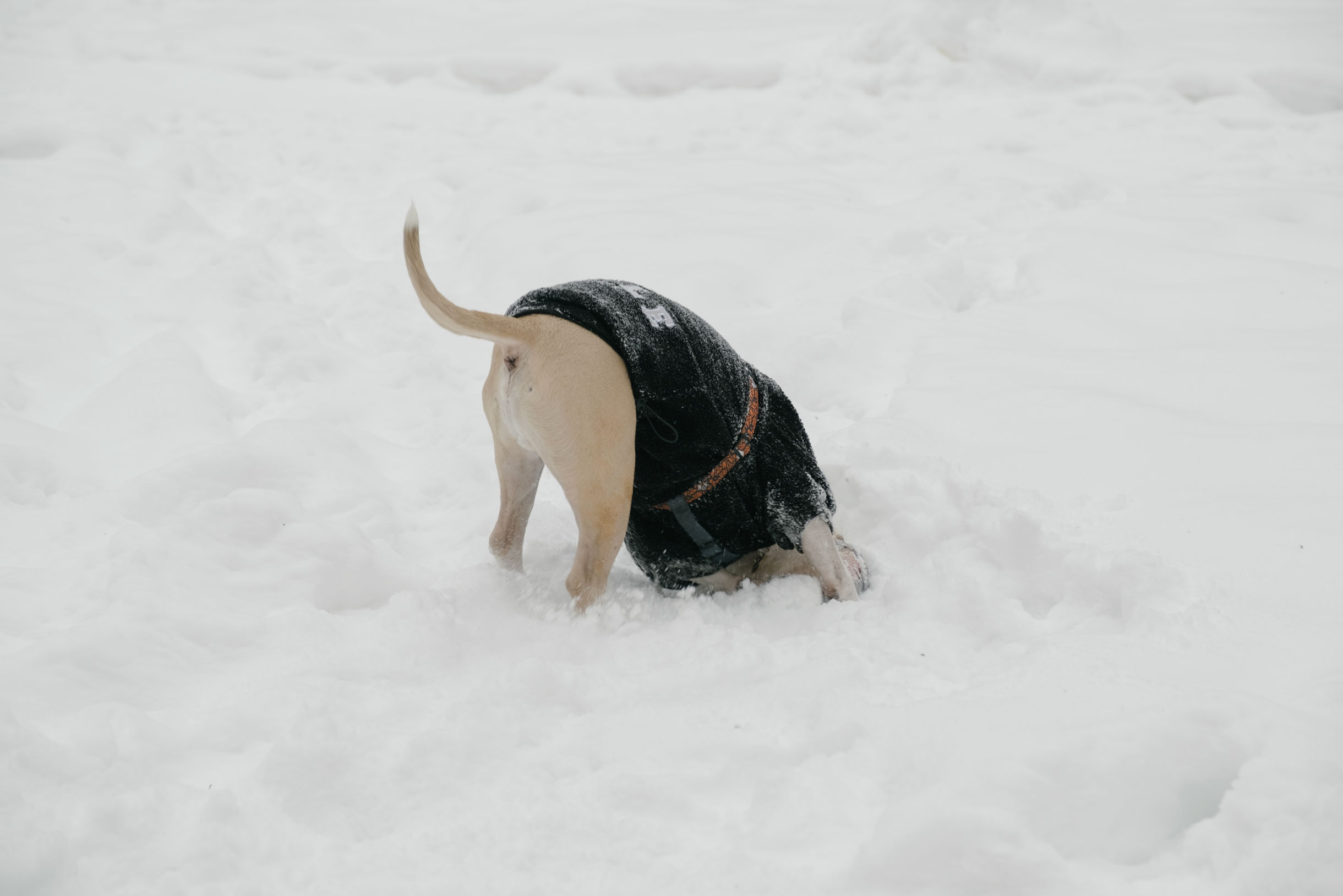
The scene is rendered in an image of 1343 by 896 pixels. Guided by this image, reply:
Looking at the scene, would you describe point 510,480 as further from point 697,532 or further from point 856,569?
point 856,569

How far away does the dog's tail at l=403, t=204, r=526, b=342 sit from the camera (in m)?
2.19

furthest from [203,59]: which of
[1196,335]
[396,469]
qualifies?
[1196,335]

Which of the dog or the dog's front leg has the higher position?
the dog

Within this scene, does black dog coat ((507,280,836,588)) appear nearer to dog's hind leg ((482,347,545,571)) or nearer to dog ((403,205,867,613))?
dog ((403,205,867,613))

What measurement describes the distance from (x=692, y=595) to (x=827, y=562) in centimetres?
43

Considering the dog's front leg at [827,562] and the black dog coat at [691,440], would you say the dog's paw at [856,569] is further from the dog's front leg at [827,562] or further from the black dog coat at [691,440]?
the black dog coat at [691,440]

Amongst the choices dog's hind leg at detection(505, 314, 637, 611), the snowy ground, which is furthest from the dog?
the snowy ground

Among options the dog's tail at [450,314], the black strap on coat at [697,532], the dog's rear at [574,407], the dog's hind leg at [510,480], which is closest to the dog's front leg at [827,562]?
the black strap on coat at [697,532]

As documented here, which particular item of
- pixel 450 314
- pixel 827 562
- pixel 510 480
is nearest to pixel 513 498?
pixel 510 480

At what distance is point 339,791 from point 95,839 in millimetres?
384

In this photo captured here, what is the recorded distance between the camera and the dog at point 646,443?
7.63 ft

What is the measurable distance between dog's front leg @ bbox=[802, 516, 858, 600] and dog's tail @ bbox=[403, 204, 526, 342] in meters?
1.01

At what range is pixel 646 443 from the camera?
2.51 m

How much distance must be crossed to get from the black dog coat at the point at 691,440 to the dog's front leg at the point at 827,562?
29 mm
